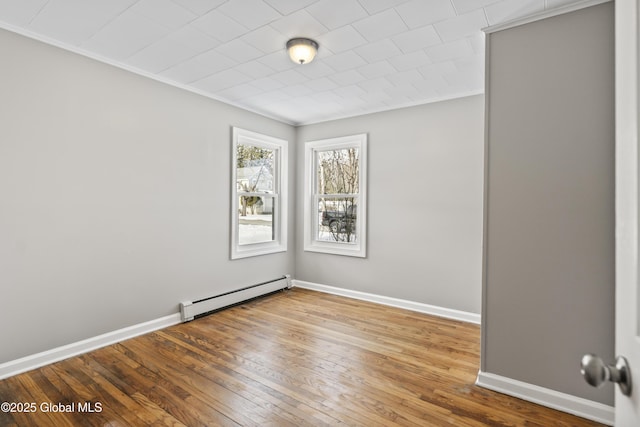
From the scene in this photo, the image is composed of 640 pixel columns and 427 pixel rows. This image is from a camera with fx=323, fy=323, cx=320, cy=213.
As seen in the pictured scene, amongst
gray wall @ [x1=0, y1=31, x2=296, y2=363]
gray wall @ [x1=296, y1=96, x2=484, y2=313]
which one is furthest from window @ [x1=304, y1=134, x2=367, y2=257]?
gray wall @ [x1=0, y1=31, x2=296, y2=363]

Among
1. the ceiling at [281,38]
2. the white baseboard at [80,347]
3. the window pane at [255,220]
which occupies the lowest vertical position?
the white baseboard at [80,347]

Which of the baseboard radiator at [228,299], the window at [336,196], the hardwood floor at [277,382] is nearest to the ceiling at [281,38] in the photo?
the window at [336,196]

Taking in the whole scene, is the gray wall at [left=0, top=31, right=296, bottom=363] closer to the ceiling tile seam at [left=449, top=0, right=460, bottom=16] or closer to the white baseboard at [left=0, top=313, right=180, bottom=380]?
the white baseboard at [left=0, top=313, right=180, bottom=380]

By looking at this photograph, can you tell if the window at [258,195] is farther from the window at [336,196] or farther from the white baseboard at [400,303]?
the white baseboard at [400,303]

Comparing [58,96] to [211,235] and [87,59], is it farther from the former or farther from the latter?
[211,235]

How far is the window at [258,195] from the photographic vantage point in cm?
422

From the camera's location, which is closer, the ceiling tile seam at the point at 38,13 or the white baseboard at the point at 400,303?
the ceiling tile seam at the point at 38,13

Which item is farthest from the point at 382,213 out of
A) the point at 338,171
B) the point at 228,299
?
the point at 228,299

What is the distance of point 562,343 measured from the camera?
6.81 feet

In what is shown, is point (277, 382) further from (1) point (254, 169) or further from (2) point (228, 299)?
(1) point (254, 169)

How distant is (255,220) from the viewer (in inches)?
180

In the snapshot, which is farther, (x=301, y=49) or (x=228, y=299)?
(x=228, y=299)

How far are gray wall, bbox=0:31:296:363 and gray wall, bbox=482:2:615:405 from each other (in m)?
2.96

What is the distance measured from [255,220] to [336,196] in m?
1.23
